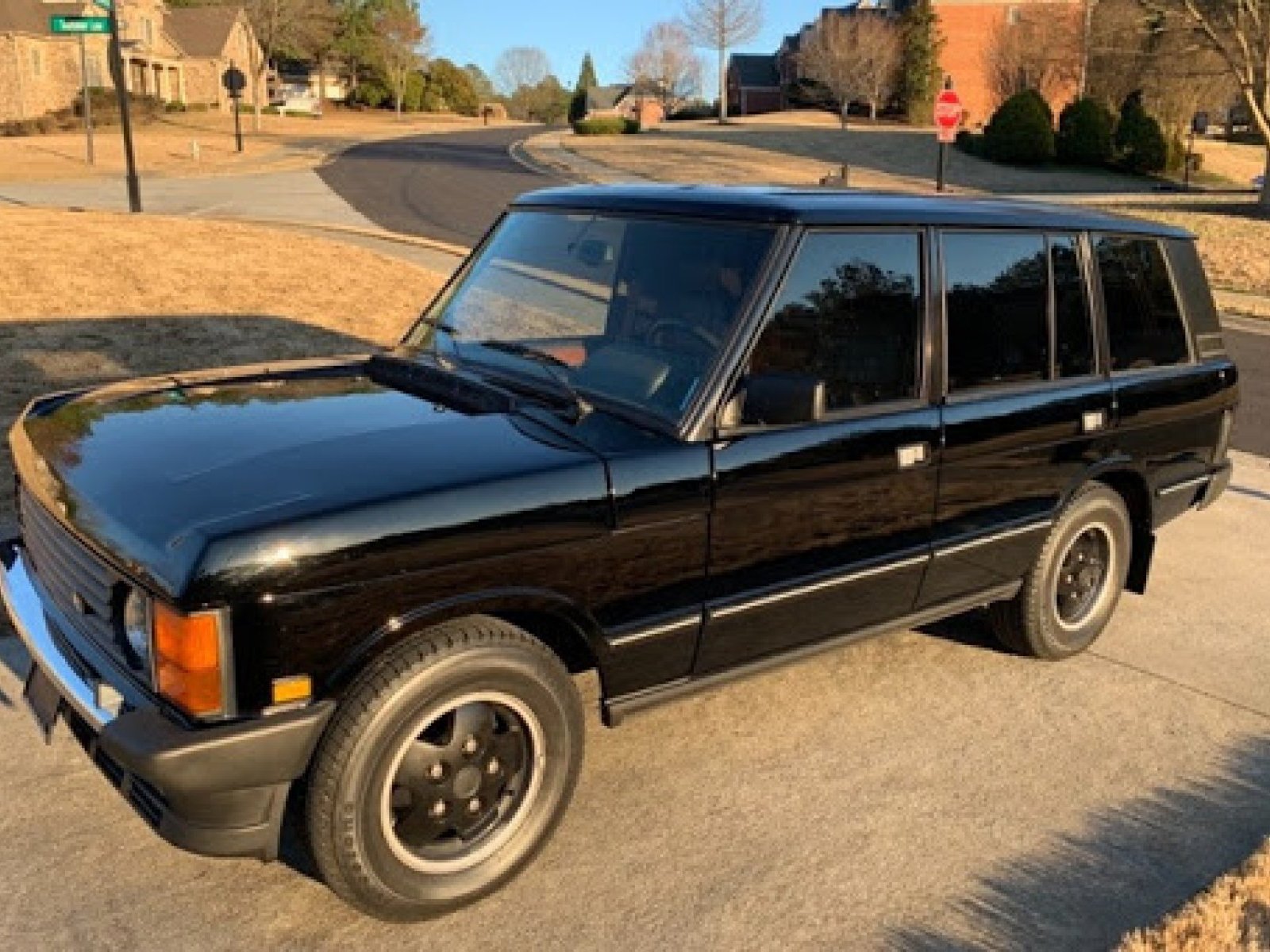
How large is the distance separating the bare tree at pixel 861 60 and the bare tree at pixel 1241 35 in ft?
101

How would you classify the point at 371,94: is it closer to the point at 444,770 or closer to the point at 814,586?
the point at 814,586

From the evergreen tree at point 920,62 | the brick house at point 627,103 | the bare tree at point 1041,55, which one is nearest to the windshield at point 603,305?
the bare tree at point 1041,55

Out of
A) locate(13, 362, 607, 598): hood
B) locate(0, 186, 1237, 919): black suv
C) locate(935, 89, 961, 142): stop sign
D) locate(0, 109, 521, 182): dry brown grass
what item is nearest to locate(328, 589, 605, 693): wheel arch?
locate(0, 186, 1237, 919): black suv

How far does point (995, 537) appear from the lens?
419 centimetres

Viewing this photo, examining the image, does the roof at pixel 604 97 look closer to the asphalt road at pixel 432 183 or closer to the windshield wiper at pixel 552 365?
the asphalt road at pixel 432 183

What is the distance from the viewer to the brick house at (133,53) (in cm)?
5141

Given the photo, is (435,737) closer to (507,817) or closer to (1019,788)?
(507,817)

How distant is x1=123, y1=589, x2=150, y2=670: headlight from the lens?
2.62 m

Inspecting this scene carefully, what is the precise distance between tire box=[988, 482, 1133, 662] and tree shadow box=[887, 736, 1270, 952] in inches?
36.2

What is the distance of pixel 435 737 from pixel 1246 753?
116 inches

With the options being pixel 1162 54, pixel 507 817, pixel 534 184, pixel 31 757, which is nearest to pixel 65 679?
pixel 31 757

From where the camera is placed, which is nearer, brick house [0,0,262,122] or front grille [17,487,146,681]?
front grille [17,487,146,681]

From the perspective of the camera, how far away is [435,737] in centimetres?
297

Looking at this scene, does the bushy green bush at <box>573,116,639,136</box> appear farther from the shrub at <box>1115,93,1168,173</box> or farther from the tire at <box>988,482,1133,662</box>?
the tire at <box>988,482,1133,662</box>
